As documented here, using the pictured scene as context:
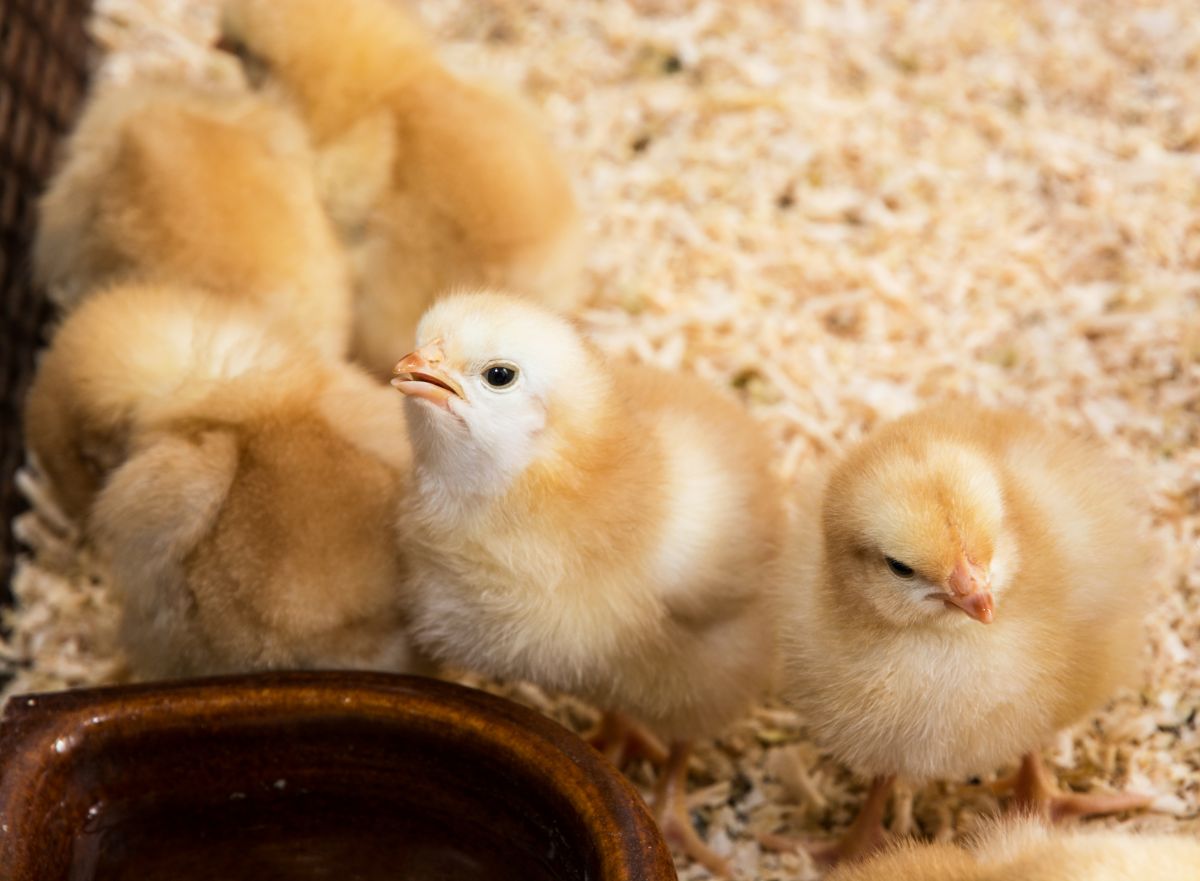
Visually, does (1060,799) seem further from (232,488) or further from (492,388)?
(232,488)

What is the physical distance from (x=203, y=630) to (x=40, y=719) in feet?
0.85

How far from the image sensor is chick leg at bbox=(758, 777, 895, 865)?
2.02m

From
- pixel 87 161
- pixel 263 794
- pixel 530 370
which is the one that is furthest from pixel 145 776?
pixel 87 161

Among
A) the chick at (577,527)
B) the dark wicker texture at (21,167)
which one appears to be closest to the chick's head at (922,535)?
the chick at (577,527)

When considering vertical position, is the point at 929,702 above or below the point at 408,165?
below

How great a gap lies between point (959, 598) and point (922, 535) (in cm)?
8

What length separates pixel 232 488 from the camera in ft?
6.38

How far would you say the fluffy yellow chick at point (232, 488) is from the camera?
6.29 feet

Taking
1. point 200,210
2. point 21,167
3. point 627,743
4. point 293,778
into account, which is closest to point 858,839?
point 627,743

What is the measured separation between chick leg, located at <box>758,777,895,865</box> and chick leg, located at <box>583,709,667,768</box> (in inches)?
9.9

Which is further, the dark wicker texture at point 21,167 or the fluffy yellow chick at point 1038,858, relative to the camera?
the dark wicker texture at point 21,167

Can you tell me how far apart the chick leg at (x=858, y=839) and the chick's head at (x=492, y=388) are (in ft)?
2.29

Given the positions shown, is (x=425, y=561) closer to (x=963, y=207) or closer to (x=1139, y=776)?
(x=1139, y=776)

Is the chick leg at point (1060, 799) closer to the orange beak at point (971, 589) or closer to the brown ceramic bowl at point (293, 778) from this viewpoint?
the orange beak at point (971, 589)
